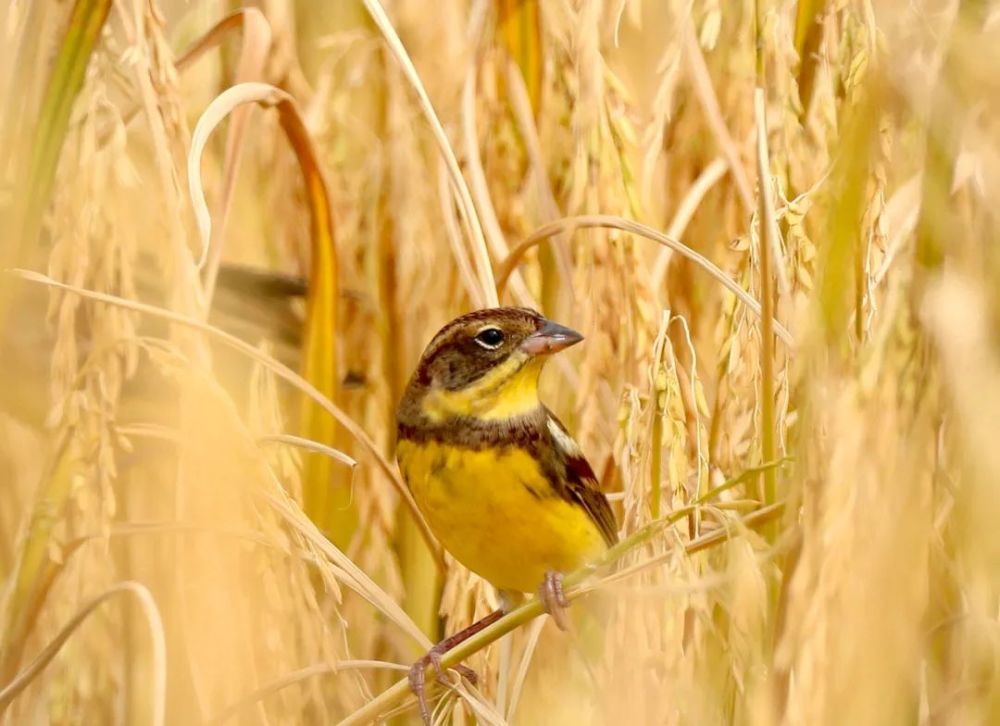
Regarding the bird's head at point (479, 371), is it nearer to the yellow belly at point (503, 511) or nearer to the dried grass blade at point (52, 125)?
the yellow belly at point (503, 511)

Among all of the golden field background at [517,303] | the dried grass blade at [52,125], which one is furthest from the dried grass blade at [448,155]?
the dried grass blade at [52,125]

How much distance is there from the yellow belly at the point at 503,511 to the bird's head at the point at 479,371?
53 mm

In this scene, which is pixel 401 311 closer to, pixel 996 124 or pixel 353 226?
pixel 353 226

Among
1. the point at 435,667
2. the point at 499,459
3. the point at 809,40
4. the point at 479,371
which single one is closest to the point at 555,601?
the point at 435,667

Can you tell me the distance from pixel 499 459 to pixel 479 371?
4.2 inches

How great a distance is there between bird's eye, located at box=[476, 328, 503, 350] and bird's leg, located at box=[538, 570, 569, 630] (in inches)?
9.3

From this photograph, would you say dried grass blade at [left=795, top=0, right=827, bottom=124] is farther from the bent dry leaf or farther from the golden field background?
the bent dry leaf

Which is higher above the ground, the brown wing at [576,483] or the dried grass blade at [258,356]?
the dried grass blade at [258,356]

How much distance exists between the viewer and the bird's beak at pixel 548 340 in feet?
3.55

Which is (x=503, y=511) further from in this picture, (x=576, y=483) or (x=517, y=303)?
(x=517, y=303)

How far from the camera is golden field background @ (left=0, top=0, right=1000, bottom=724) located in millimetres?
534

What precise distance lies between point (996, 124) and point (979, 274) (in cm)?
6

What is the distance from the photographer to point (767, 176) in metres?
0.79

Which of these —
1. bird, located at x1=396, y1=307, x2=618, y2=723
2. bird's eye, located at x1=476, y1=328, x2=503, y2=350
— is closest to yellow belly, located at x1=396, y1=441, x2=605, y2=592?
bird, located at x1=396, y1=307, x2=618, y2=723
